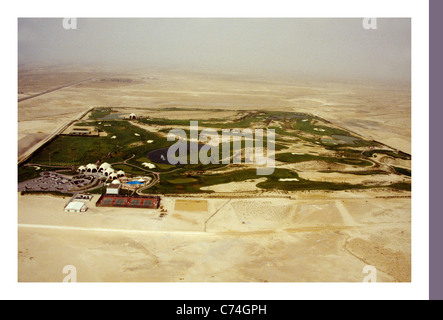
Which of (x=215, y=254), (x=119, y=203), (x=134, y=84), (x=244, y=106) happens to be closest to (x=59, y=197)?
(x=119, y=203)

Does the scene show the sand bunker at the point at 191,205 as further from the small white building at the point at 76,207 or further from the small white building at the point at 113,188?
the small white building at the point at 76,207

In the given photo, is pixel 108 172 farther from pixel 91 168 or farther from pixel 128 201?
pixel 128 201

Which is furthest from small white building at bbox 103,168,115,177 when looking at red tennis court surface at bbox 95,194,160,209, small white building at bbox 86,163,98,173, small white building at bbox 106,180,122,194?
red tennis court surface at bbox 95,194,160,209

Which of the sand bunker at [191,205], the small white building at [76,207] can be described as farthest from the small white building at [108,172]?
the sand bunker at [191,205]

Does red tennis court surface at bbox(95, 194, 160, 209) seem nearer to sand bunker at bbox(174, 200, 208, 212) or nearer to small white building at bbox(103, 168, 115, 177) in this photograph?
sand bunker at bbox(174, 200, 208, 212)

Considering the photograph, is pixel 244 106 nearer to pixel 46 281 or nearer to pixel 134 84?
pixel 134 84
